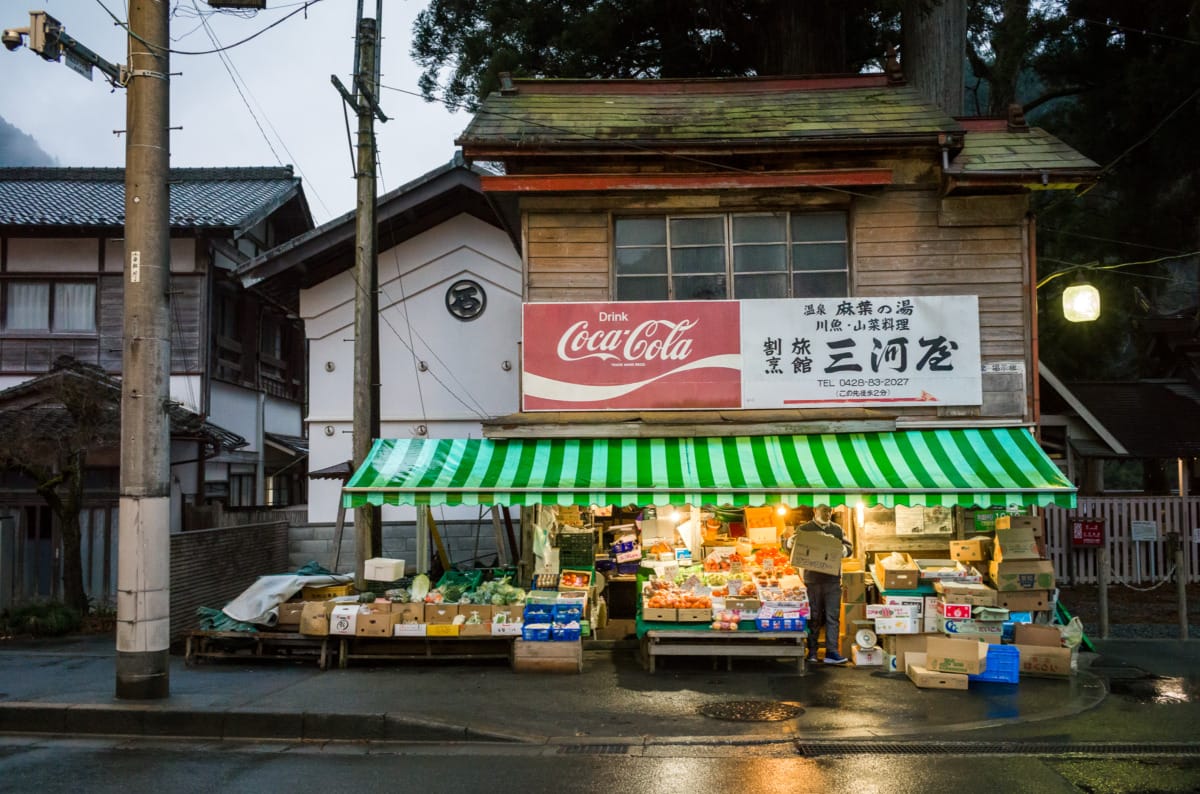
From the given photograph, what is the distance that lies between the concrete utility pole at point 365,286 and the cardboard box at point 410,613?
4.35 ft

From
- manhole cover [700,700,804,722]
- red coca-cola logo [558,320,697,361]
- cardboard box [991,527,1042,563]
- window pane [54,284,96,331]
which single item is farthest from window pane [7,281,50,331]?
cardboard box [991,527,1042,563]

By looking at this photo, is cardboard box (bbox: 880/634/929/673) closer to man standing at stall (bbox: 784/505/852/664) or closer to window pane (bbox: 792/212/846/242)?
man standing at stall (bbox: 784/505/852/664)

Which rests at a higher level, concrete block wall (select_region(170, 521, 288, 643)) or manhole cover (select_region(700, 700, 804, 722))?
concrete block wall (select_region(170, 521, 288, 643))

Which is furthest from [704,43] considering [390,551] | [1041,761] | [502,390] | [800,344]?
[1041,761]

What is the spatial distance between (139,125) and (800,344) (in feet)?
26.5

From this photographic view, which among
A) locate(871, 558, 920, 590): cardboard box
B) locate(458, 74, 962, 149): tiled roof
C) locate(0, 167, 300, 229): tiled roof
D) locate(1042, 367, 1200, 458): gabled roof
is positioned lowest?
locate(871, 558, 920, 590): cardboard box

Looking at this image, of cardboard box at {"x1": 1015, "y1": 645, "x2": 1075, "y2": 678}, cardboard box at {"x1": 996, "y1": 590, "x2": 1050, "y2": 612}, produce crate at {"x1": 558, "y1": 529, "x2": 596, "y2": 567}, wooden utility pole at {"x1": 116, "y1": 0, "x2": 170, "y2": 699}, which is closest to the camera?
wooden utility pole at {"x1": 116, "y1": 0, "x2": 170, "y2": 699}

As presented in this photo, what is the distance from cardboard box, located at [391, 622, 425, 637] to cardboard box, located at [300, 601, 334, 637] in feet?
2.77

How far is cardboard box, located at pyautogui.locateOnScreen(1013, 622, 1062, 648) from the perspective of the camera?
1140 centimetres

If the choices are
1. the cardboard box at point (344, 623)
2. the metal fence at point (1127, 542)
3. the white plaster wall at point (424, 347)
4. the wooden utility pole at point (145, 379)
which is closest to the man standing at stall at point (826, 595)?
the cardboard box at point (344, 623)

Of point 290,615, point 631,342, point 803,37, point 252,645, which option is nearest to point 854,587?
point 631,342

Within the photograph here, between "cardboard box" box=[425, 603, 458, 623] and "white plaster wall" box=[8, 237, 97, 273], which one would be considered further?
"white plaster wall" box=[8, 237, 97, 273]

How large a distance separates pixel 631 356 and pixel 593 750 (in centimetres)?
542

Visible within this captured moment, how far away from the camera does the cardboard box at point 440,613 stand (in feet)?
38.8
